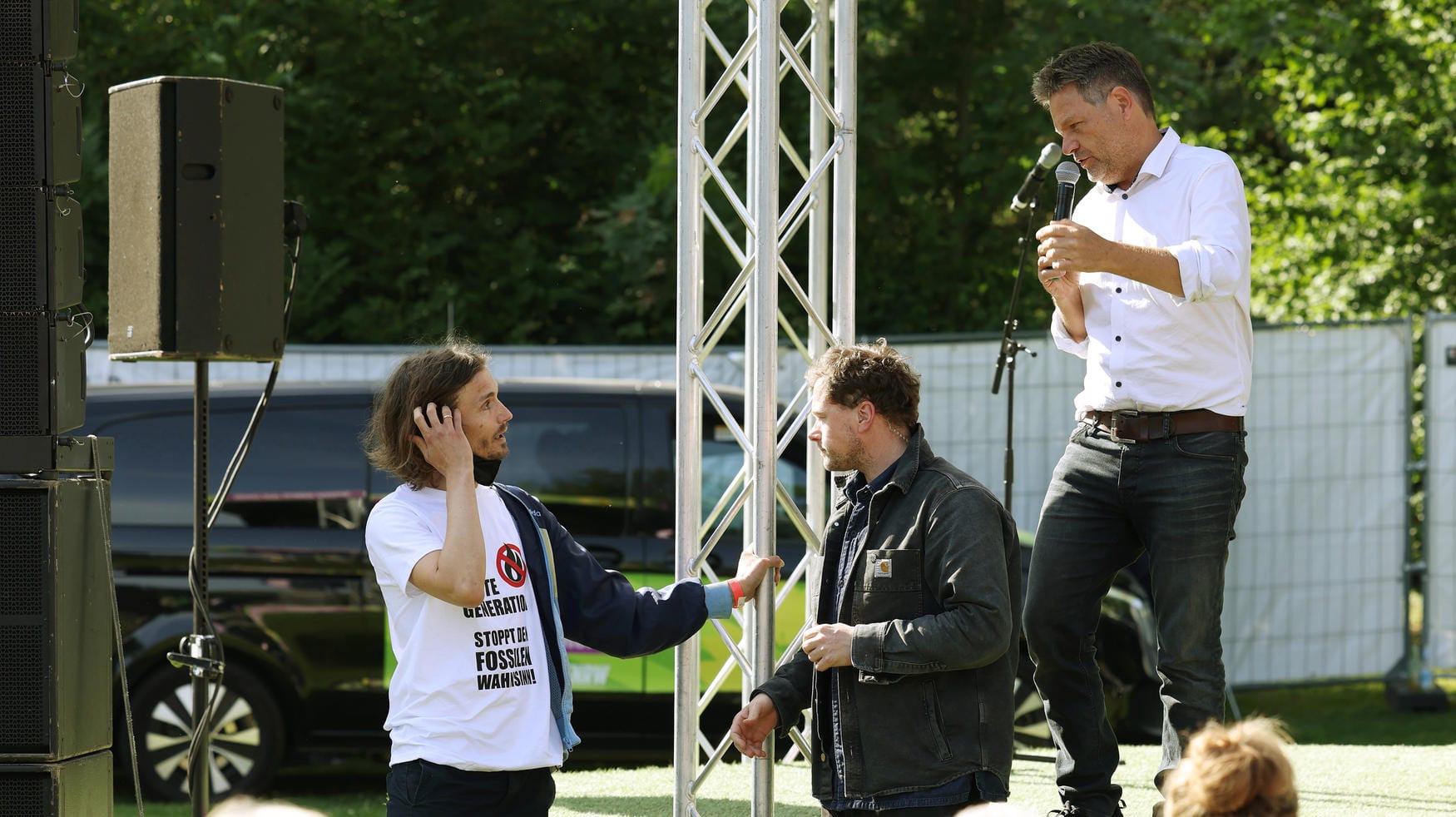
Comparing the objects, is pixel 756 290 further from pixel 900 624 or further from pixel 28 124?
pixel 28 124

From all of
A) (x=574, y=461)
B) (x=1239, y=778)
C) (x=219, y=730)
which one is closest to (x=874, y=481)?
(x=1239, y=778)

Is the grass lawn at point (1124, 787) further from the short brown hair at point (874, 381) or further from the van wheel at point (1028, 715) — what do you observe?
the short brown hair at point (874, 381)

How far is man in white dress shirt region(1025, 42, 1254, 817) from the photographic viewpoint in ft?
11.6

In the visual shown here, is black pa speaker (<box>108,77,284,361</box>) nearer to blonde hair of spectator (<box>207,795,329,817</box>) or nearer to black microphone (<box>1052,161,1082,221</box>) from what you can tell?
black microphone (<box>1052,161,1082,221</box>)

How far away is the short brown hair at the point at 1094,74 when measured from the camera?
3.70 metres

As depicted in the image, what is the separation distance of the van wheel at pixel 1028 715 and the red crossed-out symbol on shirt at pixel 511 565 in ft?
13.6

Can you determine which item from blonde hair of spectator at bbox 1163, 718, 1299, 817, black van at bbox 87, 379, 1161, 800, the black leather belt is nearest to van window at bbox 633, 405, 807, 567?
black van at bbox 87, 379, 1161, 800

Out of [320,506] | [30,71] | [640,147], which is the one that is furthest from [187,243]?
[640,147]

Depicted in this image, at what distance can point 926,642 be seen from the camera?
10.2ft

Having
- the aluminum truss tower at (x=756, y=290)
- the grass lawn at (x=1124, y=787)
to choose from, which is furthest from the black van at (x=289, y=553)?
the aluminum truss tower at (x=756, y=290)

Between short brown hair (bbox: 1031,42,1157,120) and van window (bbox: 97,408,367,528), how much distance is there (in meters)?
4.00

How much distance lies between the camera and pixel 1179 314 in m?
3.59

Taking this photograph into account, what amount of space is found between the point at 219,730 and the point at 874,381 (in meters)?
4.46

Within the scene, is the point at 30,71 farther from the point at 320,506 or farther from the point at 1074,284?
the point at 320,506
